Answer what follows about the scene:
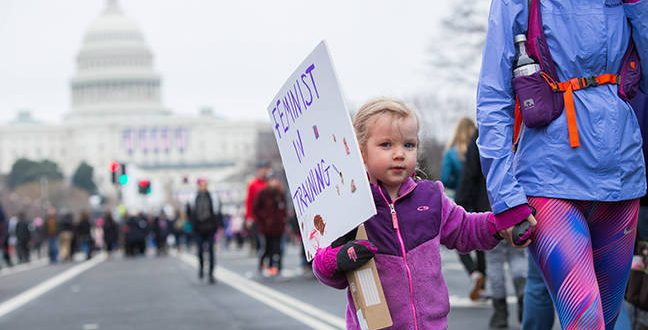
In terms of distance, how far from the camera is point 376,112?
186 inches

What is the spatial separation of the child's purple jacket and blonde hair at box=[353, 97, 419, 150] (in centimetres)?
17

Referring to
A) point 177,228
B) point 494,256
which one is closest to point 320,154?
point 494,256

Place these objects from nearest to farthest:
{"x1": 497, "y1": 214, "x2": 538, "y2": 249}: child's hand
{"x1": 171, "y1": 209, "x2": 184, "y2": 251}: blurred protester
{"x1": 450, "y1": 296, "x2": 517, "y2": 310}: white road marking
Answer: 1. {"x1": 497, "y1": 214, "x2": 538, "y2": 249}: child's hand
2. {"x1": 450, "y1": 296, "x2": 517, "y2": 310}: white road marking
3. {"x1": 171, "y1": 209, "x2": 184, "y2": 251}: blurred protester

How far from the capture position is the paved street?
10969 mm

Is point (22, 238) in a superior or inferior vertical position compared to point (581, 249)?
superior

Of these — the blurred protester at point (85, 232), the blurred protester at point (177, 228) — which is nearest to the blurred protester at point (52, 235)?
the blurred protester at point (85, 232)

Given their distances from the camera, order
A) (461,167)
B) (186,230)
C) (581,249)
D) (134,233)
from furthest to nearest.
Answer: (134,233)
(186,230)
(461,167)
(581,249)

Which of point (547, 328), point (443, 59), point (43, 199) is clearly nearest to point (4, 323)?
point (547, 328)

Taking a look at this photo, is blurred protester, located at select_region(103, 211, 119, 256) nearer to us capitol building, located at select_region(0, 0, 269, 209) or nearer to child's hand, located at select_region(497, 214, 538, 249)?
child's hand, located at select_region(497, 214, 538, 249)

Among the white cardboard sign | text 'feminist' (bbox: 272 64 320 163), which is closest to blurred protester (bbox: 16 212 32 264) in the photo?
text 'feminist' (bbox: 272 64 320 163)

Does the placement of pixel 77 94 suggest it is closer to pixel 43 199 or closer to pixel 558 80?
pixel 43 199

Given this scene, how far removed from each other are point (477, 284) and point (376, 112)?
6.80 metres

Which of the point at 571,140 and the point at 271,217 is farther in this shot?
the point at 271,217

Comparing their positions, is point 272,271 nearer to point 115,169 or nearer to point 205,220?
point 205,220
